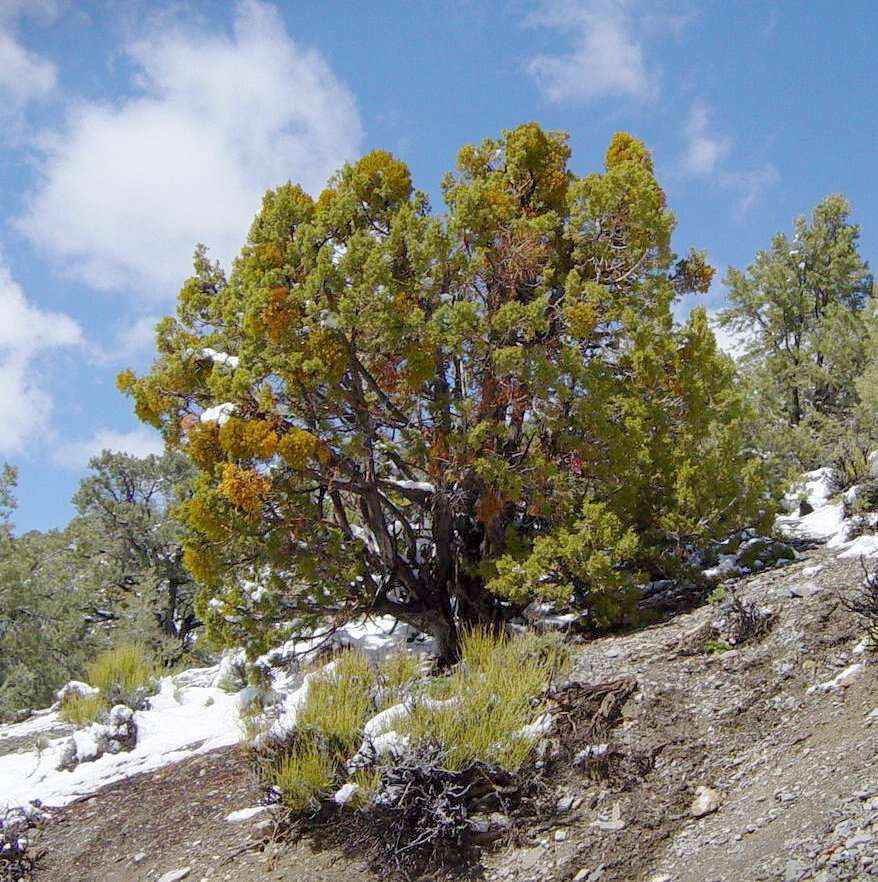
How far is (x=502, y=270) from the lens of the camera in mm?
8641

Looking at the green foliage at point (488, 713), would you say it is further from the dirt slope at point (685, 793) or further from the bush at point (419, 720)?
the dirt slope at point (685, 793)

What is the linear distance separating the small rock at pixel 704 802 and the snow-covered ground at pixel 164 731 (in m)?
3.74

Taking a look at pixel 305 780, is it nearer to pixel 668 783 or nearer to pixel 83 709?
pixel 668 783

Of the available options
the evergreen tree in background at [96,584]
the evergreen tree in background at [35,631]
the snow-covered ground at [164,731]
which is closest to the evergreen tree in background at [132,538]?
the evergreen tree in background at [96,584]

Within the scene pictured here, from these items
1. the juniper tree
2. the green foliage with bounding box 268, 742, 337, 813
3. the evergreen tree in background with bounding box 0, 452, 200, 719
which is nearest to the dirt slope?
the green foliage with bounding box 268, 742, 337, 813

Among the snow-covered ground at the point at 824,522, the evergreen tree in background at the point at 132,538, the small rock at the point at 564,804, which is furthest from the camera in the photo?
the evergreen tree in background at the point at 132,538

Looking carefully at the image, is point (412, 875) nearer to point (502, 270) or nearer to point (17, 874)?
point (17, 874)

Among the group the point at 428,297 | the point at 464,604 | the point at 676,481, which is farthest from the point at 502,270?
the point at 464,604

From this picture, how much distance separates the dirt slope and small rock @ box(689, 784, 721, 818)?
1.3 inches

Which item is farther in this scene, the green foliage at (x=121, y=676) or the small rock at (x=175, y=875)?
the green foliage at (x=121, y=676)

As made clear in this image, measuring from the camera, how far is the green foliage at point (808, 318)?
18.2m

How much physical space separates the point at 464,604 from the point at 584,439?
7.11ft

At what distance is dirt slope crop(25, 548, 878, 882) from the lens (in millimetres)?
3926

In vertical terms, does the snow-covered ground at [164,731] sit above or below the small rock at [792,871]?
above
